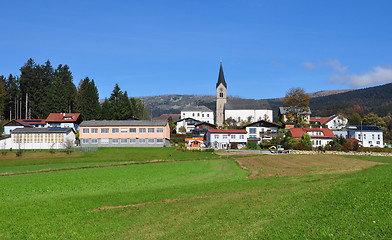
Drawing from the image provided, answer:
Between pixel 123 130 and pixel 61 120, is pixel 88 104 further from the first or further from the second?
pixel 123 130

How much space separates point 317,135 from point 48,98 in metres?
69.6

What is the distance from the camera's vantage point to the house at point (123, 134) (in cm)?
7925

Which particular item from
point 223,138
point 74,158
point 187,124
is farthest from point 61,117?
point 223,138

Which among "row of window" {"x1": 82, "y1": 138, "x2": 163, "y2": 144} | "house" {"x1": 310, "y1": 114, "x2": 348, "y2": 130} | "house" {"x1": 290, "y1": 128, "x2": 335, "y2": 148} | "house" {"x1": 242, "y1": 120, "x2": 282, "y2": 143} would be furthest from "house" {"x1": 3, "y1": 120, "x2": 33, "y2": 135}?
"house" {"x1": 310, "y1": 114, "x2": 348, "y2": 130}

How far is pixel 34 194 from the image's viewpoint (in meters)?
25.0

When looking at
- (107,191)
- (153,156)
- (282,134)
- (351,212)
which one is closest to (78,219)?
(107,191)

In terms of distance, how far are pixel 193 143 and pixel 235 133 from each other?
11.9 meters

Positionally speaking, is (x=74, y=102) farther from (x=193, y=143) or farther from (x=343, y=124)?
(x=343, y=124)

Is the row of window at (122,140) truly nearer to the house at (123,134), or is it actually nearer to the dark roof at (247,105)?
the house at (123,134)

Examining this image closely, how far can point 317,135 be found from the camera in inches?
3174

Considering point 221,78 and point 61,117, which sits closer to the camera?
point 61,117

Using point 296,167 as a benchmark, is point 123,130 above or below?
above

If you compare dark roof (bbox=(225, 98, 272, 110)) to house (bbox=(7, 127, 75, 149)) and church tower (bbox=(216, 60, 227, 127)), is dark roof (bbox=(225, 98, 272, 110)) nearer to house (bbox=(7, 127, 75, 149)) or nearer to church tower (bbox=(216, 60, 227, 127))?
church tower (bbox=(216, 60, 227, 127))

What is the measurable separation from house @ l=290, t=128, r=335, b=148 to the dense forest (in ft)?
147
